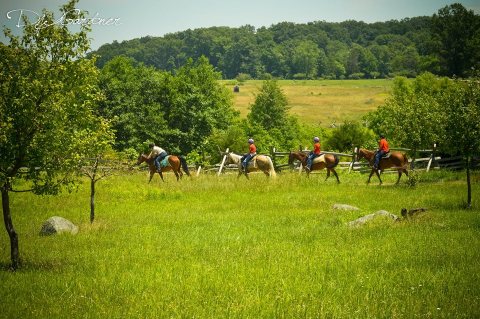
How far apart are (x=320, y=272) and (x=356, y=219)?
20.2 ft

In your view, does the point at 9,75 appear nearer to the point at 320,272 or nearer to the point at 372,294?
the point at 320,272

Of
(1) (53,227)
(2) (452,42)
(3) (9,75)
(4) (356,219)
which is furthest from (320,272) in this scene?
(2) (452,42)

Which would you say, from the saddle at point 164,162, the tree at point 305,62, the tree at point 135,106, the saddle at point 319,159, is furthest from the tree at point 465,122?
the tree at point 305,62

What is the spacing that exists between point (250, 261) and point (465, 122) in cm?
1122

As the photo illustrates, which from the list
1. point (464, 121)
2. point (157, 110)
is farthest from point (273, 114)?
point (464, 121)

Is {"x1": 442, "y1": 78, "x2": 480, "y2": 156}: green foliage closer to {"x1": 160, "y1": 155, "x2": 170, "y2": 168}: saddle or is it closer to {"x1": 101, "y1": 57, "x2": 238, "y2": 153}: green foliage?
{"x1": 160, "y1": 155, "x2": 170, "y2": 168}: saddle

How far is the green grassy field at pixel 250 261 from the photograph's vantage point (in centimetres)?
866

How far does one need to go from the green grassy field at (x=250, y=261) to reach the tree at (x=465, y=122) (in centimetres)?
220

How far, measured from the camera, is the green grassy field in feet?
28.4

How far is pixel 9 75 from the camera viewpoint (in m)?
10.8

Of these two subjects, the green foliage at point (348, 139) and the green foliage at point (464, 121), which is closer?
the green foliage at point (464, 121)

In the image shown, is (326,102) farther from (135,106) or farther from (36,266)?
(36,266)

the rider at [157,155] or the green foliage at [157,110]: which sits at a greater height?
the green foliage at [157,110]

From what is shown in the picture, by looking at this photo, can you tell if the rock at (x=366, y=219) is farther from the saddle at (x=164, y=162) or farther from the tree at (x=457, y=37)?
the tree at (x=457, y=37)
